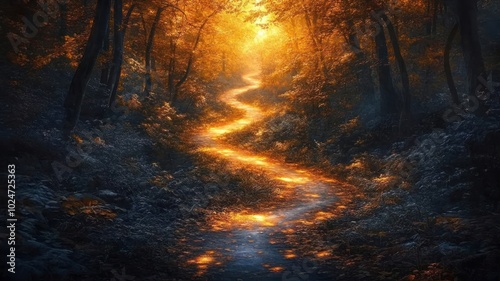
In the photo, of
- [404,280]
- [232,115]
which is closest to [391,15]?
[404,280]

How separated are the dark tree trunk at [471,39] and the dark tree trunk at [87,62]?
1265 centimetres

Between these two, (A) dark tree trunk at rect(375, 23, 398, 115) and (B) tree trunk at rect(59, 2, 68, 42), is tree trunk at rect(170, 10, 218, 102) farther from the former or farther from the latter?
(A) dark tree trunk at rect(375, 23, 398, 115)

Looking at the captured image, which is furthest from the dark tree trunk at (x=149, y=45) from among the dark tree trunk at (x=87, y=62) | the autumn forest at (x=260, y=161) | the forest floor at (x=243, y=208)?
the dark tree trunk at (x=87, y=62)

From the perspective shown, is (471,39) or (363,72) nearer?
(471,39)

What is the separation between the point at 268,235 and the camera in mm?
9641

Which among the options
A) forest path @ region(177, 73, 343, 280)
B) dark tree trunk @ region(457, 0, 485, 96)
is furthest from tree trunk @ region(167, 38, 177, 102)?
dark tree trunk @ region(457, 0, 485, 96)

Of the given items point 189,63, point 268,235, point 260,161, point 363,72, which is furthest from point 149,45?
point 268,235

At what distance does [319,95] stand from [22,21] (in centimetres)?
1483

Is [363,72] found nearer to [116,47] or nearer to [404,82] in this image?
[404,82]

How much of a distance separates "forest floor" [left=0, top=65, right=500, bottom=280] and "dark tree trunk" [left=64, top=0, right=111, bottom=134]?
843 mm

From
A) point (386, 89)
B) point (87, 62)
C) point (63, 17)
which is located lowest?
point (87, 62)

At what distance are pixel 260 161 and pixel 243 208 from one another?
24.6ft

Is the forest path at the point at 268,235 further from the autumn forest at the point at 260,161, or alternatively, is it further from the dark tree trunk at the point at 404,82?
the dark tree trunk at the point at 404,82

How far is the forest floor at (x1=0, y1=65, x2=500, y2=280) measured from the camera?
7.03 meters
